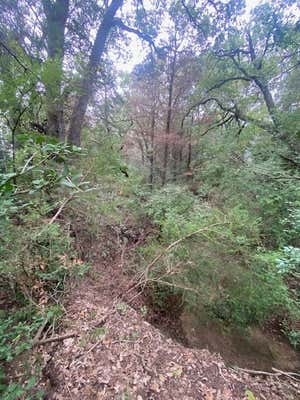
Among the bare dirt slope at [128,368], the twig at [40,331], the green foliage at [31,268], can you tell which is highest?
the green foliage at [31,268]

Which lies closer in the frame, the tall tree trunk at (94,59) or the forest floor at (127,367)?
the forest floor at (127,367)

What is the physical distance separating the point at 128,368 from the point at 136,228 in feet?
A: 8.85

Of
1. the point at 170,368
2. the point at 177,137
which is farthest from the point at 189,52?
the point at 170,368

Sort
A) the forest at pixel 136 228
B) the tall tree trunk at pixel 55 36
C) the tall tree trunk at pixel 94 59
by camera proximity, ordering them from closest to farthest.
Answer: the forest at pixel 136 228 < the tall tree trunk at pixel 55 36 < the tall tree trunk at pixel 94 59

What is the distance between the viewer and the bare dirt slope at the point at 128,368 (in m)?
1.49

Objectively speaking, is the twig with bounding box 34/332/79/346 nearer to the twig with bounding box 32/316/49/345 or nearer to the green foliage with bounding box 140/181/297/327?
the twig with bounding box 32/316/49/345

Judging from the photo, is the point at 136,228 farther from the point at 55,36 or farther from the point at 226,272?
the point at 55,36

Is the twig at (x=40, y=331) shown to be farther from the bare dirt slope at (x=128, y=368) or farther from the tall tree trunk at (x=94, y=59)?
the tall tree trunk at (x=94, y=59)

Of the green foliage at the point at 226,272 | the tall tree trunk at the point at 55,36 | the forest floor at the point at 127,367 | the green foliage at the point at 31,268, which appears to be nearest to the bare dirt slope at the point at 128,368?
the forest floor at the point at 127,367

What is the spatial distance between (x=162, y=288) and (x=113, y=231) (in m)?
1.43

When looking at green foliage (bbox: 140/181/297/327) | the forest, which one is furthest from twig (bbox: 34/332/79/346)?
green foliage (bbox: 140/181/297/327)

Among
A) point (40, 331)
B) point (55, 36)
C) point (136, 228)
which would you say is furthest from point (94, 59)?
point (40, 331)

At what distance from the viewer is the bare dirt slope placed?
1.49 m

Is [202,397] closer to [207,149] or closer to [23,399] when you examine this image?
[23,399]
